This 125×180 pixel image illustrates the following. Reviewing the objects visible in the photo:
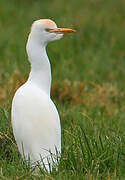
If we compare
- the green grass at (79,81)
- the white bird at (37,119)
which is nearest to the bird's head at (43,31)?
the white bird at (37,119)

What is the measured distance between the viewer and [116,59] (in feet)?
34.6

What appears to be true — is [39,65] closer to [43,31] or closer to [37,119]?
[43,31]

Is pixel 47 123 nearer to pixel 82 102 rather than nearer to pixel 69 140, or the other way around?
pixel 69 140

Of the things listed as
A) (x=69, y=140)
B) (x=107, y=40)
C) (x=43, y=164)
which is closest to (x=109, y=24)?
(x=107, y=40)

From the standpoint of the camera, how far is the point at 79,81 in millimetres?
9094

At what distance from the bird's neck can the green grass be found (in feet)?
1.52

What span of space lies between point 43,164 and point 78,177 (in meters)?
0.25

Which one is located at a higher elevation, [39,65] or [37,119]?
[39,65]

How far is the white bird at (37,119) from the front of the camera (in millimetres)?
4180

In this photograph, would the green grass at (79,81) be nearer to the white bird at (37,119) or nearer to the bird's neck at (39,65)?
the white bird at (37,119)

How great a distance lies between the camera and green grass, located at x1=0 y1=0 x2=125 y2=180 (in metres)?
4.34

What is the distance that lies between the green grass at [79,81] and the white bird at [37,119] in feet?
0.39

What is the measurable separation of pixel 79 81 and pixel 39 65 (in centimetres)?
471

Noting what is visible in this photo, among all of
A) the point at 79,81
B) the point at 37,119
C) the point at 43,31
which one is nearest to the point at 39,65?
the point at 43,31
